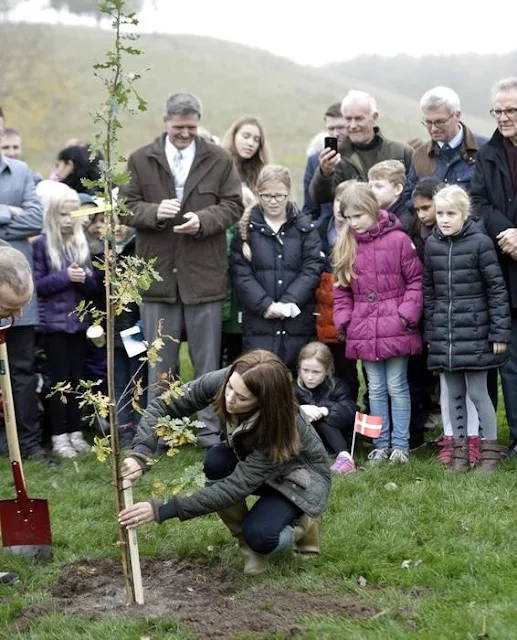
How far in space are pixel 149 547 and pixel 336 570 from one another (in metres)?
1.14

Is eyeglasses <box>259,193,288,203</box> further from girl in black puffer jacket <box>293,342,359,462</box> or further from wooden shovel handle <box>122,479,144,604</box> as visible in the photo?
wooden shovel handle <box>122,479,144,604</box>

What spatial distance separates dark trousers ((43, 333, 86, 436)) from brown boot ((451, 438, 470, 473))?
125 inches

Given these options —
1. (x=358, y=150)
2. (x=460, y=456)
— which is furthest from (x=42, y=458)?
(x=358, y=150)

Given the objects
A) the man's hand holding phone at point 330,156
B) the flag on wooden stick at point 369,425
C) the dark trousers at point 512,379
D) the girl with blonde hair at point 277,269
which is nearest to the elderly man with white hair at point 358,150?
the man's hand holding phone at point 330,156

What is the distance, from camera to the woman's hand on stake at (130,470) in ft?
15.6

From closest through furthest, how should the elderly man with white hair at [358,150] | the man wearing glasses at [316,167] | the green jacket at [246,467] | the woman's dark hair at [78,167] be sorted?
the green jacket at [246,467] < the elderly man with white hair at [358,150] < the man wearing glasses at [316,167] < the woman's dark hair at [78,167]

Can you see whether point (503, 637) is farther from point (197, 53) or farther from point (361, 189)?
point (197, 53)

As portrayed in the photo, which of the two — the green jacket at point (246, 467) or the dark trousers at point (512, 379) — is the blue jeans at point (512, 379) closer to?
the dark trousers at point (512, 379)

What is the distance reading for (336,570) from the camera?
16.9 feet

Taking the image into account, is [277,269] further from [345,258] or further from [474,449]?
[474,449]

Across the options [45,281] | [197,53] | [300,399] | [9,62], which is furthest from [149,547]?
[197,53]

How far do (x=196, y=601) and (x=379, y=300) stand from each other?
3.09 meters

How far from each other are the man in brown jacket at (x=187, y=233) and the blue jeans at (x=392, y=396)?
133 cm

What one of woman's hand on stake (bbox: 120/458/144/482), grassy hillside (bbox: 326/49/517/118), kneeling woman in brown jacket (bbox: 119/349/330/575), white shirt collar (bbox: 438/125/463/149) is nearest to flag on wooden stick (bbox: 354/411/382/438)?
kneeling woman in brown jacket (bbox: 119/349/330/575)
